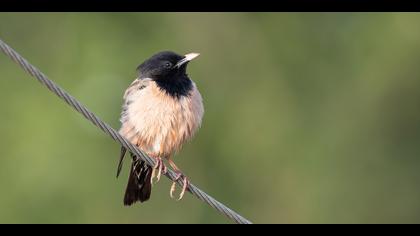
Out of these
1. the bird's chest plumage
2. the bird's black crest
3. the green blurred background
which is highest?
the bird's black crest

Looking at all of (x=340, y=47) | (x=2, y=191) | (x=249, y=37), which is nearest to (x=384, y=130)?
(x=340, y=47)

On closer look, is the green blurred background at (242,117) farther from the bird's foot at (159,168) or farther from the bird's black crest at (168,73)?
the bird's foot at (159,168)

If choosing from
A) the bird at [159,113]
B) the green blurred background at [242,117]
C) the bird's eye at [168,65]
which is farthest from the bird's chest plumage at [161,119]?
the green blurred background at [242,117]

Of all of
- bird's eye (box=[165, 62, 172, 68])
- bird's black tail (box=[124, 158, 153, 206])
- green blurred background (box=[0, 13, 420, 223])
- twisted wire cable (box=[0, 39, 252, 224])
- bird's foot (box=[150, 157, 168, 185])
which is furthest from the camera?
green blurred background (box=[0, 13, 420, 223])

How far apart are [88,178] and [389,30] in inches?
254

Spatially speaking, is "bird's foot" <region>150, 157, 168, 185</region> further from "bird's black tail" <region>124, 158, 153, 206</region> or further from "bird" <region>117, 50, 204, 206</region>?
"bird's black tail" <region>124, 158, 153, 206</region>

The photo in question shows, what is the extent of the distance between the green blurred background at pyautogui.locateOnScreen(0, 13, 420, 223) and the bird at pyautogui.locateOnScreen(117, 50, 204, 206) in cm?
515

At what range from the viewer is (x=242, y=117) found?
17.2 m

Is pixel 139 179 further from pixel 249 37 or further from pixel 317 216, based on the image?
pixel 249 37

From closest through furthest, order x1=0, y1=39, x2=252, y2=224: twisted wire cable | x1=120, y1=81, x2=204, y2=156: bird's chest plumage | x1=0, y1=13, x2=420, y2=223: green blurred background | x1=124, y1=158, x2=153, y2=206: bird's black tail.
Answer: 1. x1=0, y1=39, x2=252, y2=224: twisted wire cable
2. x1=120, y1=81, x2=204, y2=156: bird's chest plumage
3. x1=124, y1=158, x2=153, y2=206: bird's black tail
4. x1=0, y1=13, x2=420, y2=223: green blurred background

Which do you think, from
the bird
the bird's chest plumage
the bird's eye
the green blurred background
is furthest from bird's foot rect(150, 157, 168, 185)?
the green blurred background

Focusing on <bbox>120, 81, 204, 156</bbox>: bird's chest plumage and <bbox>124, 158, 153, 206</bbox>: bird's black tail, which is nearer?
<bbox>120, 81, 204, 156</bbox>: bird's chest plumage

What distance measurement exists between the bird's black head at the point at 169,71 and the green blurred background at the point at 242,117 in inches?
206

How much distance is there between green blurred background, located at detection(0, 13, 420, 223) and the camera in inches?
607
